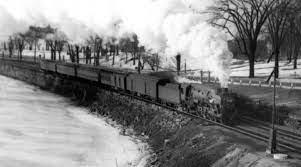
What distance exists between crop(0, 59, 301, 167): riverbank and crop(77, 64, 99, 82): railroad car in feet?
6.38

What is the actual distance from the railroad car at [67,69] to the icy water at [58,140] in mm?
12065

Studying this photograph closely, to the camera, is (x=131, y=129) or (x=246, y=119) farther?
(x=131, y=129)

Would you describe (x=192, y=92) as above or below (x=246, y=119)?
above

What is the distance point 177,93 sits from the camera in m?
24.5

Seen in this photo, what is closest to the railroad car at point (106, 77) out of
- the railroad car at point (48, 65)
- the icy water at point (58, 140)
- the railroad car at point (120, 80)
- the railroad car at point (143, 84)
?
the railroad car at point (120, 80)

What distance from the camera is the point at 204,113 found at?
2308 centimetres

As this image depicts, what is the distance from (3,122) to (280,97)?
77.0ft

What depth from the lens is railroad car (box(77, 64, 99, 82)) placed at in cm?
4209

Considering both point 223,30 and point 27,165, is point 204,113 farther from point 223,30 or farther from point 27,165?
point 223,30

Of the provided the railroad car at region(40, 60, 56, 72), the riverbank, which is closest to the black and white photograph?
the riverbank

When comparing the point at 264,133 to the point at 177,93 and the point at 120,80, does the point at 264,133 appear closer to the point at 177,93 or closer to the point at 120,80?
the point at 177,93

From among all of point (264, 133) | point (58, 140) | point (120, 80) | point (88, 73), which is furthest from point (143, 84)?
point (88, 73)

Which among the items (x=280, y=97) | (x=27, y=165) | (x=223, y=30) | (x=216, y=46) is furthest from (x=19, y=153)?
(x=223, y=30)

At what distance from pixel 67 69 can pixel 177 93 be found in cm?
2902
